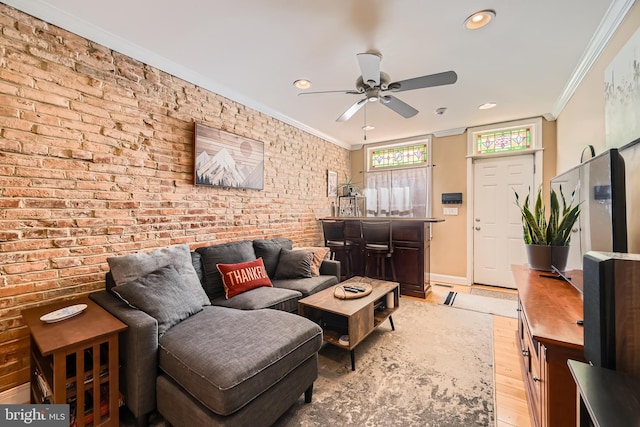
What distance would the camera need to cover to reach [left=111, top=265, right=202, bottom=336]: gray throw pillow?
1.72 metres

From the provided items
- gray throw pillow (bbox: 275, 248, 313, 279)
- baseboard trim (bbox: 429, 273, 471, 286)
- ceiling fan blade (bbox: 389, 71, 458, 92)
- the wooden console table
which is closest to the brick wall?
gray throw pillow (bbox: 275, 248, 313, 279)

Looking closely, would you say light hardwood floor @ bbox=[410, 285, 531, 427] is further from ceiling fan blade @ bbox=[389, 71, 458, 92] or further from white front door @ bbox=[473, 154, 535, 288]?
ceiling fan blade @ bbox=[389, 71, 458, 92]

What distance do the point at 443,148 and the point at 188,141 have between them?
3.97 meters

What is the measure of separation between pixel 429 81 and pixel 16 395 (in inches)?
145

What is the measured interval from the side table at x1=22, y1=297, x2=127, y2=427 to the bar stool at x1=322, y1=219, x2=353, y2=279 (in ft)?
10.1

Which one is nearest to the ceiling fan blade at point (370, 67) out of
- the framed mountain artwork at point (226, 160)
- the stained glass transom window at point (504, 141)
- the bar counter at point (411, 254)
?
the framed mountain artwork at point (226, 160)

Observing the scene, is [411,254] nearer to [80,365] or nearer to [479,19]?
[479,19]

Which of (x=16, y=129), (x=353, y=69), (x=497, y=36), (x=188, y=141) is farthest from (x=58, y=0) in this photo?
(x=497, y=36)

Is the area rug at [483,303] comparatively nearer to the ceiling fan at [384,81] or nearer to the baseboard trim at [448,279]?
the baseboard trim at [448,279]

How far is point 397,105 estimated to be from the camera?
268 centimetres

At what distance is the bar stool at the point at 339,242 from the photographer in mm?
4289

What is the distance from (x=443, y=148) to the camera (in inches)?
182

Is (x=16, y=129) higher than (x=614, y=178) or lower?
higher

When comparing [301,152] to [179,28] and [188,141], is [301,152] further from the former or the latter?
[179,28]
